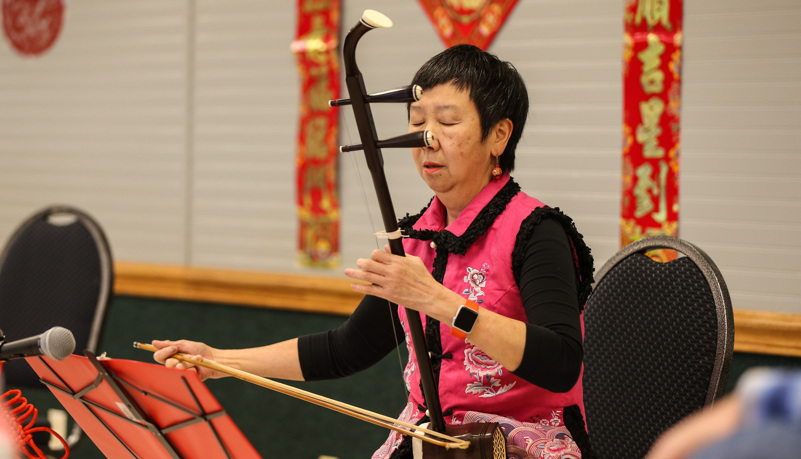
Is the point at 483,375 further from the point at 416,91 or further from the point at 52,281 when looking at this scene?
the point at 52,281

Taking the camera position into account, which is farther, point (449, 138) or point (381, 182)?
point (449, 138)

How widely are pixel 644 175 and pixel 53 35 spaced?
8.64ft

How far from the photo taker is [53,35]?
3449 millimetres

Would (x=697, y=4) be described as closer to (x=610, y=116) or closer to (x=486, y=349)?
(x=610, y=116)

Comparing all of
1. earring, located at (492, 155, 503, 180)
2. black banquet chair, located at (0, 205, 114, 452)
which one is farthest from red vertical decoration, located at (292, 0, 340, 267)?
earring, located at (492, 155, 503, 180)

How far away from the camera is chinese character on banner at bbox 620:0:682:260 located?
7.72ft

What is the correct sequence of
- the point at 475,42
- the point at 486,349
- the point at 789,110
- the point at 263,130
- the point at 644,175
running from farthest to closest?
1. the point at 263,130
2. the point at 475,42
3. the point at 644,175
4. the point at 789,110
5. the point at 486,349

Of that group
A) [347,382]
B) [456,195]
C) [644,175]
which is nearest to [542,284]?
[456,195]

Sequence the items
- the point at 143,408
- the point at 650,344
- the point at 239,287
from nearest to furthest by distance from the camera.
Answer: the point at 143,408 < the point at 650,344 < the point at 239,287

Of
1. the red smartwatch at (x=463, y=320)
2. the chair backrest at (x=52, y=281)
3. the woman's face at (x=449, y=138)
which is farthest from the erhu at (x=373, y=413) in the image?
the chair backrest at (x=52, y=281)

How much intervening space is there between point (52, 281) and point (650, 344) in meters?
1.85

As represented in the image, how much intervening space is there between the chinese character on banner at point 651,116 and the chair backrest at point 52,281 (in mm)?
1664

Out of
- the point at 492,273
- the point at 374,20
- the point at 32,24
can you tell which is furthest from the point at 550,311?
the point at 32,24

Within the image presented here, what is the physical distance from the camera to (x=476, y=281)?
1464 mm
